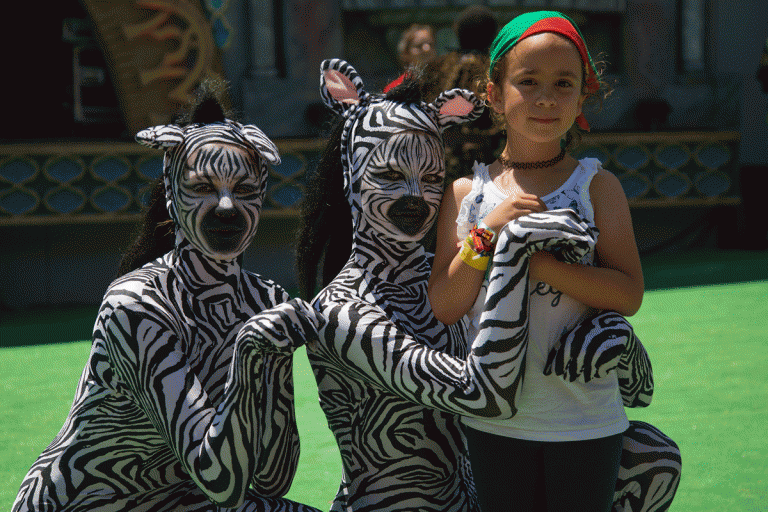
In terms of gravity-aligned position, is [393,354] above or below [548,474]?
above

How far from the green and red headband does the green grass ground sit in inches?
60.8

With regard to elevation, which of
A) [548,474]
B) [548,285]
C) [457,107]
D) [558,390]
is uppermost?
[457,107]

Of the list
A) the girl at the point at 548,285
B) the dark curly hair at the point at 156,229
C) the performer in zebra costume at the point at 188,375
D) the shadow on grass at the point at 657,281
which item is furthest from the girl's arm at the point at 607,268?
the shadow on grass at the point at 657,281

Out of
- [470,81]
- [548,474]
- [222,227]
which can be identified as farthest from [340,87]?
[470,81]

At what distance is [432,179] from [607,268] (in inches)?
18.4

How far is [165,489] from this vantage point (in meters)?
1.92

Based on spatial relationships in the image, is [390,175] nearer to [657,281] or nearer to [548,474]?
[548,474]

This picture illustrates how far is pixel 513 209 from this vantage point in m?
1.73

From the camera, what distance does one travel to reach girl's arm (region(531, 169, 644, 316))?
171 cm

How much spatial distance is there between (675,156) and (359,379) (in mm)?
6612

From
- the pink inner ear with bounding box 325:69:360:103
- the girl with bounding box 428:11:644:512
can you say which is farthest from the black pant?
the pink inner ear with bounding box 325:69:360:103

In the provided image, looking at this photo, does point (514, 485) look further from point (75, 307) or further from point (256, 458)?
point (75, 307)

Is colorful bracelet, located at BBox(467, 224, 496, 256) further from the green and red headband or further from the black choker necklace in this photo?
the green and red headband

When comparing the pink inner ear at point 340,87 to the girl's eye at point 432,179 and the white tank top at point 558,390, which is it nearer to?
the girl's eye at point 432,179
